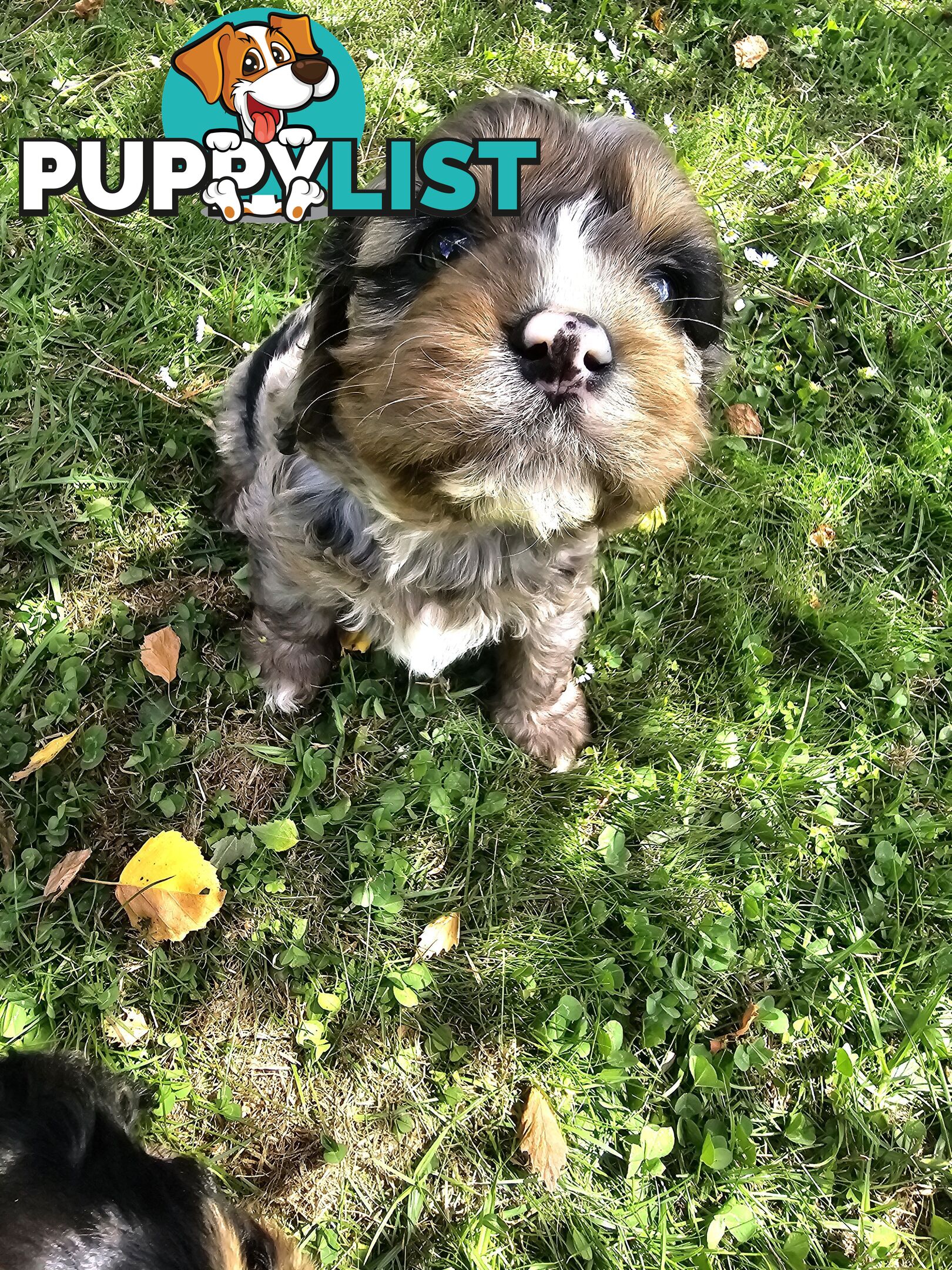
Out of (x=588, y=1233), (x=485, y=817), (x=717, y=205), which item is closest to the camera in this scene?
(x=588, y=1233)

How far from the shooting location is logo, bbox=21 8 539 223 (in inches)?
151

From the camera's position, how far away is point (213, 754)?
344cm

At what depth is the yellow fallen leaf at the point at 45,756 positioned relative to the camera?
327 centimetres

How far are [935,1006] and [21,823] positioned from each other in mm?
3572

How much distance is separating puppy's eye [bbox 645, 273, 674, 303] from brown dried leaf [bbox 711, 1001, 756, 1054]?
2564 millimetres

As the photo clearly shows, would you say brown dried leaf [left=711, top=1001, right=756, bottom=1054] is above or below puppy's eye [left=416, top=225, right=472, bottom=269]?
below

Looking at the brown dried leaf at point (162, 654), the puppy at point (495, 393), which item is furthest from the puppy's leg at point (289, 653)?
the brown dried leaf at point (162, 654)

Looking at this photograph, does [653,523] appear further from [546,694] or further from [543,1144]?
[543,1144]

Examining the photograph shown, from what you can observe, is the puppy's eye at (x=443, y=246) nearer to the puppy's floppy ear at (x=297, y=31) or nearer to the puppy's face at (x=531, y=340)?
the puppy's face at (x=531, y=340)

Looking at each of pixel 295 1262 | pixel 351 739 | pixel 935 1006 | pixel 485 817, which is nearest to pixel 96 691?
pixel 351 739

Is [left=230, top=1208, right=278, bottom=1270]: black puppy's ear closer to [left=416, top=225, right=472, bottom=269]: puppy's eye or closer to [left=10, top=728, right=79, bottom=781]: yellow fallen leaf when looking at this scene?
[left=10, top=728, right=79, bottom=781]: yellow fallen leaf

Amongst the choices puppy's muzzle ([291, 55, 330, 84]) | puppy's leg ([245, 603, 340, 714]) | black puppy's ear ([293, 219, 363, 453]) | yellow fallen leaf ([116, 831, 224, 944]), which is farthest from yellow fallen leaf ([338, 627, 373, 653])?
puppy's muzzle ([291, 55, 330, 84])

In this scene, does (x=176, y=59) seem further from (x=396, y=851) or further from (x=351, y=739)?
(x=396, y=851)

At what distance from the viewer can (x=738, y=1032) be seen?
10.8ft
